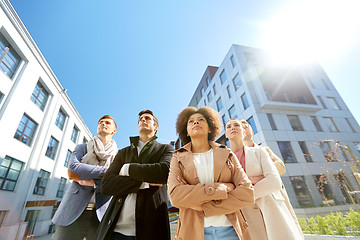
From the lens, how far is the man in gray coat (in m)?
2.26

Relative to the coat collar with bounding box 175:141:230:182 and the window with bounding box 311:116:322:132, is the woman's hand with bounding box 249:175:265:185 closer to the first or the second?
the coat collar with bounding box 175:141:230:182

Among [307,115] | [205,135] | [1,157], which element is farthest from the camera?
[307,115]

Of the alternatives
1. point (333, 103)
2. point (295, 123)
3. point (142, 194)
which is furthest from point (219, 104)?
point (142, 194)

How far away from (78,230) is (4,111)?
17.2m

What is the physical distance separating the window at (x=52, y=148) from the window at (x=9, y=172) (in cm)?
451

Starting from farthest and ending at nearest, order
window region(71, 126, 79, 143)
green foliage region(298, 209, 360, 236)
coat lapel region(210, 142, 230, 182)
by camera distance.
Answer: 1. window region(71, 126, 79, 143)
2. green foliage region(298, 209, 360, 236)
3. coat lapel region(210, 142, 230, 182)

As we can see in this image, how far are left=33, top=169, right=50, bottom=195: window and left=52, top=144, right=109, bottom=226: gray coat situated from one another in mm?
20338

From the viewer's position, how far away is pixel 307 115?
1991 cm

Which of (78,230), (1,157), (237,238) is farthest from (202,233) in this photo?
(1,157)

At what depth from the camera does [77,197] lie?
2463 mm

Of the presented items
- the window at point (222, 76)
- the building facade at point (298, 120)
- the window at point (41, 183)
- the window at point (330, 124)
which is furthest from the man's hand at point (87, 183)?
the window at point (330, 124)

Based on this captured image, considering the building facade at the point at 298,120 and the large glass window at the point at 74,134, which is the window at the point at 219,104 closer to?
the building facade at the point at 298,120

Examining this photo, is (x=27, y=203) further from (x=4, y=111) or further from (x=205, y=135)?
(x=205, y=135)

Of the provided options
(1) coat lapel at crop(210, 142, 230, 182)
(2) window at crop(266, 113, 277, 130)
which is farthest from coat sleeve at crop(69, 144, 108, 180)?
(2) window at crop(266, 113, 277, 130)
